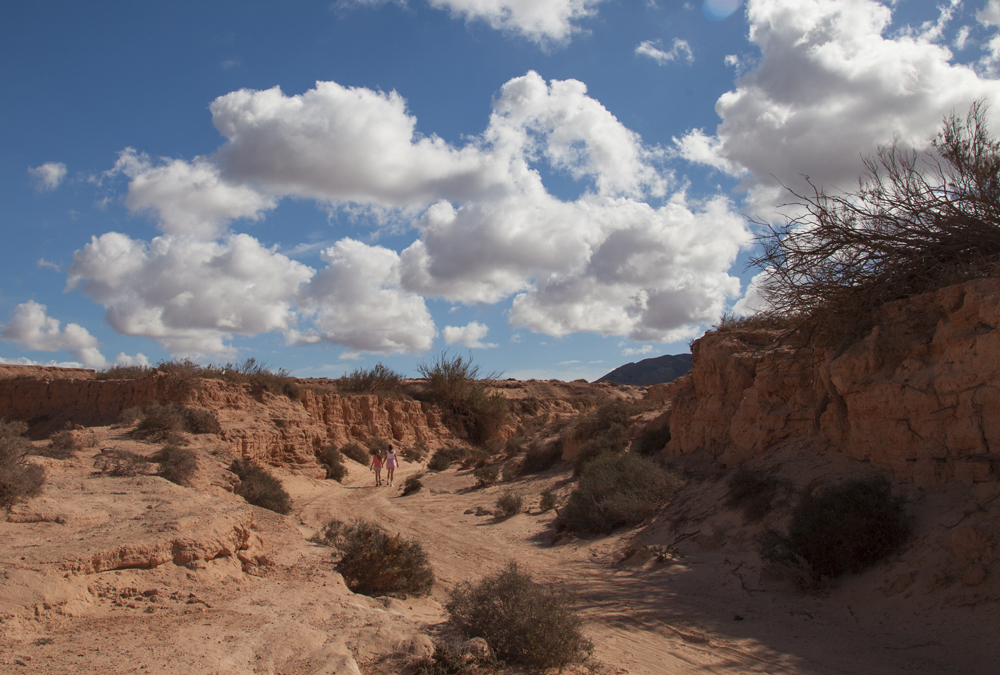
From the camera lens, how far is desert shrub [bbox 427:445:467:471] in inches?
893

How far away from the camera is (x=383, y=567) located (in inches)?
263

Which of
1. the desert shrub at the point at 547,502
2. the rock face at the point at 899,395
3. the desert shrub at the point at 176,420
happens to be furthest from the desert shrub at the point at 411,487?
the rock face at the point at 899,395

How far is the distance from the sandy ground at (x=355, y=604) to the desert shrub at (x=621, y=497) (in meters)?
1.40

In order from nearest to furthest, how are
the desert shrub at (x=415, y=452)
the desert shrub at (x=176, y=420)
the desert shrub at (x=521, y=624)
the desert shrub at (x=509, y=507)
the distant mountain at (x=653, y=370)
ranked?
the desert shrub at (x=521, y=624)
the desert shrub at (x=509, y=507)
the desert shrub at (x=176, y=420)
the desert shrub at (x=415, y=452)
the distant mountain at (x=653, y=370)

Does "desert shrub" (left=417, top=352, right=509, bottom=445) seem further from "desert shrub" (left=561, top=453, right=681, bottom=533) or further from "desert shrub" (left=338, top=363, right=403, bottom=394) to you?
"desert shrub" (left=561, top=453, right=681, bottom=533)

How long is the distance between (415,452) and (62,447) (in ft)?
50.5

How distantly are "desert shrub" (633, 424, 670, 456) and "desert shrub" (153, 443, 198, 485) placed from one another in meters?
9.64

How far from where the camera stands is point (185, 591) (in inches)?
211

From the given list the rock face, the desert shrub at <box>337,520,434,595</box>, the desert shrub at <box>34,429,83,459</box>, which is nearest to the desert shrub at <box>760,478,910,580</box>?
the rock face

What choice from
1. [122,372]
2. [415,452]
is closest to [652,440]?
[415,452]

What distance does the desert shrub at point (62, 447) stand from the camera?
33.5ft

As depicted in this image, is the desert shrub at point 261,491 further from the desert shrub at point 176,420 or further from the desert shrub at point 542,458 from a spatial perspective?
the desert shrub at point 542,458

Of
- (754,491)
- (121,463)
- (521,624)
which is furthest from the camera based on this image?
(121,463)

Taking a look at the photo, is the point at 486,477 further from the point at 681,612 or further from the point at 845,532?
the point at 845,532
